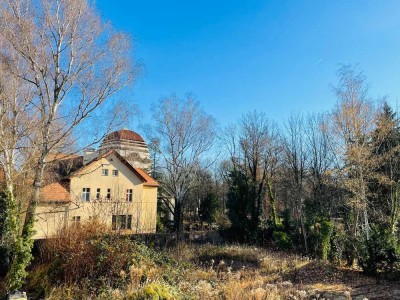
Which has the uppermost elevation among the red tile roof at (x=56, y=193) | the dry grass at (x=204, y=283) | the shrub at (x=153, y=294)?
the red tile roof at (x=56, y=193)

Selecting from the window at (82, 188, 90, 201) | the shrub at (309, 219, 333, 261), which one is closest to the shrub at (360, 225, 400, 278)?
the shrub at (309, 219, 333, 261)

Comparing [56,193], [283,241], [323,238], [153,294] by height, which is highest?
[56,193]

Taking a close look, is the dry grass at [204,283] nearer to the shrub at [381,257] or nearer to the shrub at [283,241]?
the shrub at [381,257]

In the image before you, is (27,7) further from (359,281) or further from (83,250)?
(359,281)

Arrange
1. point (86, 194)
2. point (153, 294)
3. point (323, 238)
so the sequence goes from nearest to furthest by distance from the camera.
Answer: point (153, 294) → point (323, 238) → point (86, 194)

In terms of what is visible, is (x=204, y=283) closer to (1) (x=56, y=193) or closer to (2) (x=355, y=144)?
(2) (x=355, y=144)

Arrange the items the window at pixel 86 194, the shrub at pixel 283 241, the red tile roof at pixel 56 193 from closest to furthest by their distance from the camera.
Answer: the shrub at pixel 283 241
the red tile roof at pixel 56 193
the window at pixel 86 194

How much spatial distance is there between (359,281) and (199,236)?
12.9m

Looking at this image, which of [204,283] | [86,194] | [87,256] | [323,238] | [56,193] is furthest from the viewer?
[86,194]

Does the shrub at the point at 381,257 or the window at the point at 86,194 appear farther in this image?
the window at the point at 86,194

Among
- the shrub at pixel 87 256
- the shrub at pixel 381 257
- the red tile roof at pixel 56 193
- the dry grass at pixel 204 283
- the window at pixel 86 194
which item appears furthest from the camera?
the window at pixel 86 194

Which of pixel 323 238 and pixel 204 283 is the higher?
pixel 323 238

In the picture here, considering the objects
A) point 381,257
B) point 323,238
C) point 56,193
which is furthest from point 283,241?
point 56,193

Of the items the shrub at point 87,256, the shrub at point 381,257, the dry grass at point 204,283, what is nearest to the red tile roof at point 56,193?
the dry grass at point 204,283
